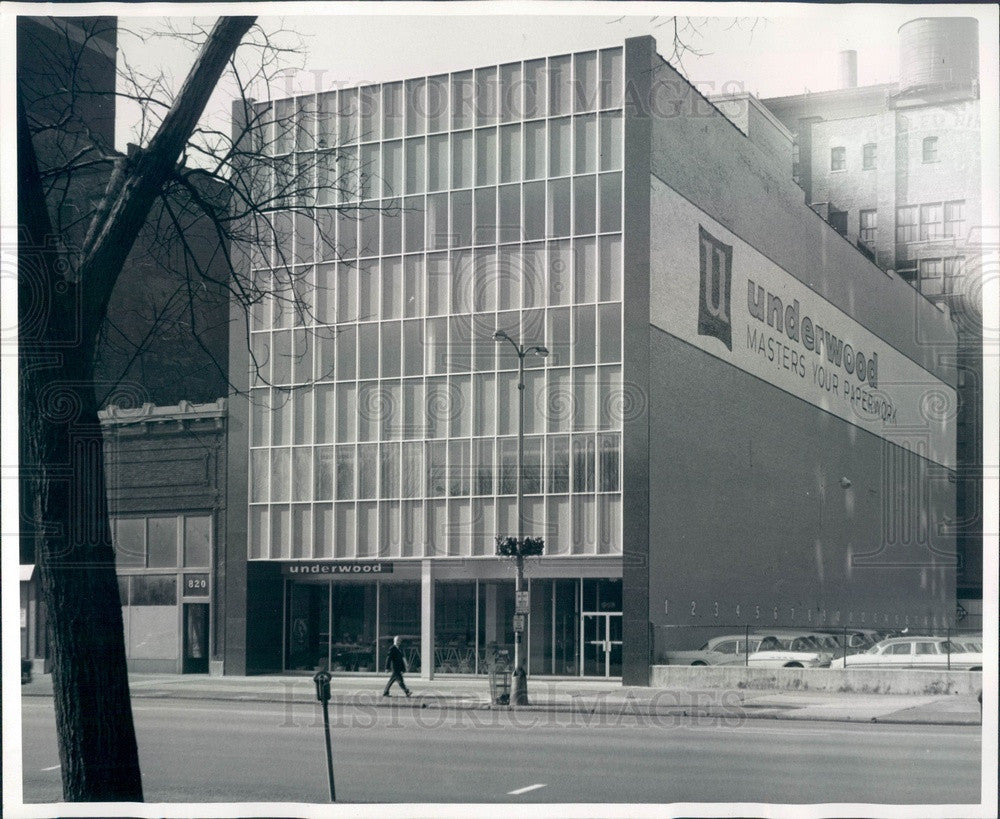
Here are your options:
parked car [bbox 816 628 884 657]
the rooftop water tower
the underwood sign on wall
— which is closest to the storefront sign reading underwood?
the underwood sign on wall

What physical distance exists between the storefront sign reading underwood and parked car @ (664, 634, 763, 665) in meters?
5.44

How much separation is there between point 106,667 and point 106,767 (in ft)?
1.72

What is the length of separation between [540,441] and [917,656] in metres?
7.30

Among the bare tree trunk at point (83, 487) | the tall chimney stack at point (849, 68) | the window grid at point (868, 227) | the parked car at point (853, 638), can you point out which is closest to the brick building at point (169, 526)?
the parked car at point (853, 638)

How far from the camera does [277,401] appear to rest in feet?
75.8

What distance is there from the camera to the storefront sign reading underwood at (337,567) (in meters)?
23.0

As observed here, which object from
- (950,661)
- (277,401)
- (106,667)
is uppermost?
(277,401)

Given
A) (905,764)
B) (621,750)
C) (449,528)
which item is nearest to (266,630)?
(449,528)

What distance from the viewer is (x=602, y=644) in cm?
A: 2316

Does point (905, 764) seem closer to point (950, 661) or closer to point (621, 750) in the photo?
point (621, 750)

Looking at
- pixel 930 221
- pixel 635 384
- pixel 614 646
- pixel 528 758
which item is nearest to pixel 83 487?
pixel 528 758

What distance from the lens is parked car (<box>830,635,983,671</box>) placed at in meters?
20.7

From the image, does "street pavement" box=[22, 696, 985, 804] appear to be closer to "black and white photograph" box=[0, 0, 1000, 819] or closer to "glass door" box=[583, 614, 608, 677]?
"black and white photograph" box=[0, 0, 1000, 819]

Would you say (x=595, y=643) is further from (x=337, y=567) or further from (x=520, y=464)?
(x=337, y=567)
